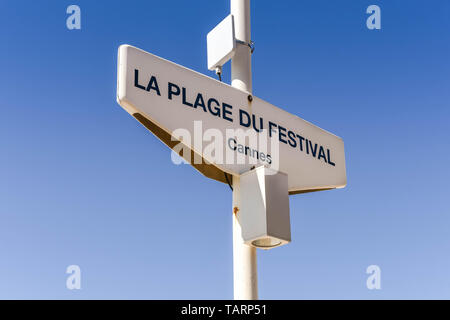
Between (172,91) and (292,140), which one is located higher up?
(172,91)

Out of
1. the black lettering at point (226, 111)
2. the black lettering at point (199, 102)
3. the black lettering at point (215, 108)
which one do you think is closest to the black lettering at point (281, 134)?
the black lettering at point (226, 111)

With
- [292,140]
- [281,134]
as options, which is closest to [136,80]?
[281,134]

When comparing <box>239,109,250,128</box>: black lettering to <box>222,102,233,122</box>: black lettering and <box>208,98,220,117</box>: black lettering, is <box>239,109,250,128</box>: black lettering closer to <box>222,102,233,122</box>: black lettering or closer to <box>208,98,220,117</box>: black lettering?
<box>222,102,233,122</box>: black lettering

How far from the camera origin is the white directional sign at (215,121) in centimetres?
438

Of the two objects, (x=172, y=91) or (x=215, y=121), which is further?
(x=215, y=121)

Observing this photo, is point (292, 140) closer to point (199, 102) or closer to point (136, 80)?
point (199, 102)

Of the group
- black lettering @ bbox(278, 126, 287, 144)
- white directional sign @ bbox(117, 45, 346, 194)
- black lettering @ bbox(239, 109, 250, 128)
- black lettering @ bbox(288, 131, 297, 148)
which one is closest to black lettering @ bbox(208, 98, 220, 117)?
white directional sign @ bbox(117, 45, 346, 194)

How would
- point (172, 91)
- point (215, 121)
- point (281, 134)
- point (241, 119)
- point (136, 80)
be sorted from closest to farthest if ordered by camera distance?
point (136, 80), point (172, 91), point (215, 121), point (241, 119), point (281, 134)

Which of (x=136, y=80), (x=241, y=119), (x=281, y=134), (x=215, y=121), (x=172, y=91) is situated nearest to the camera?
(x=136, y=80)

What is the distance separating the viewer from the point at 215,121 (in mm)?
4652

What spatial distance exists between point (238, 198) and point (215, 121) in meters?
0.57

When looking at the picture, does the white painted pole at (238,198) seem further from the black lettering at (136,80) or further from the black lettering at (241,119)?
the black lettering at (136,80)

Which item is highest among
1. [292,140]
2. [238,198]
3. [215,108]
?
[215,108]
